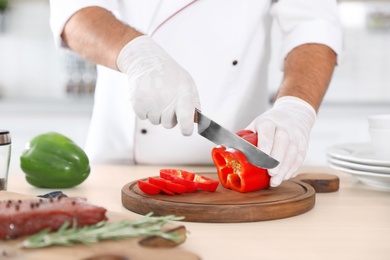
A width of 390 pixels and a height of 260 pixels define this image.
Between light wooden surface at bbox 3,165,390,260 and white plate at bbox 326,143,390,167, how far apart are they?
65 mm

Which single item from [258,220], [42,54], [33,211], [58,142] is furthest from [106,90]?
[42,54]

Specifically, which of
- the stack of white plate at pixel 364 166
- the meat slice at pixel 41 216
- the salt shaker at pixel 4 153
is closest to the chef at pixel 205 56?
the stack of white plate at pixel 364 166

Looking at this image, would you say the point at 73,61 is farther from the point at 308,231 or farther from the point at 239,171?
the point at 308,231

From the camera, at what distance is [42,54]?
12.6 ft

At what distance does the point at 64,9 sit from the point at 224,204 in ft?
2.49

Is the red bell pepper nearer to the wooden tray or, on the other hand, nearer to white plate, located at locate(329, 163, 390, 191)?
the wooden tray

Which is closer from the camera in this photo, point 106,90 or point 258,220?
point 258,220

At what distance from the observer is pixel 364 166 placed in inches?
50.6

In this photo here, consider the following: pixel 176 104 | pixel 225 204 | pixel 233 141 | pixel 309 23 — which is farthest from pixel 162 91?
pixel 309 23

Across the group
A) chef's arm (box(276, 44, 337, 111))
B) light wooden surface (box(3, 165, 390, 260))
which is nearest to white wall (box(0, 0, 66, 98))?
chef's arm (box(276, 44, 337, 111))

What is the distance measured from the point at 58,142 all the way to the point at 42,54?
8.48ft

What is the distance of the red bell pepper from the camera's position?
1159 millimetres

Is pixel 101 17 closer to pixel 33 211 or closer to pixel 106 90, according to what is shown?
pixel 106 90

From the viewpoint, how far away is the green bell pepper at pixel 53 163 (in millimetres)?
1319
